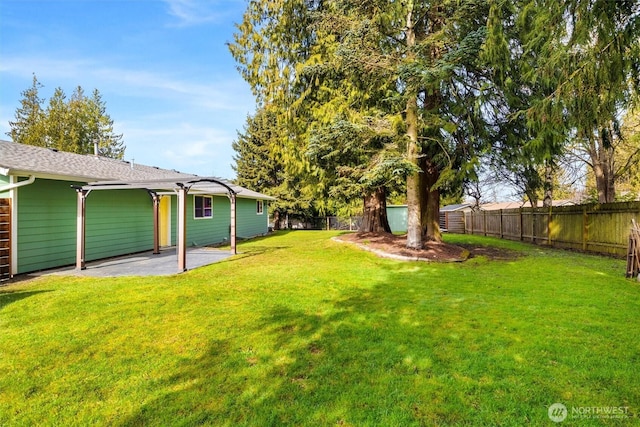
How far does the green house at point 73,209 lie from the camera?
713 centimetres

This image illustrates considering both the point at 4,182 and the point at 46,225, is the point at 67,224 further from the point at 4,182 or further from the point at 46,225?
the point at 4,182

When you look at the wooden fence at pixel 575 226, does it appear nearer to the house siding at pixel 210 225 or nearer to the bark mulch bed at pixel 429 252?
the bark mulch bed at pixel 429 252

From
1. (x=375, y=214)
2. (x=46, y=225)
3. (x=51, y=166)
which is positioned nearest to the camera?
(x=46, y=225)

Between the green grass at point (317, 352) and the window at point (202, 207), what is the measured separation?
786 centimetres

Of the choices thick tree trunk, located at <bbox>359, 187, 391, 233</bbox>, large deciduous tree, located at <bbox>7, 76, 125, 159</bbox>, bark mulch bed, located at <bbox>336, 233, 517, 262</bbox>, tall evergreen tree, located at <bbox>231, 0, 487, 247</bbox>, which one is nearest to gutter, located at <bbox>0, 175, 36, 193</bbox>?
tall evergreen tree, located at <bbox>231, 0, 487, 247</bbox>

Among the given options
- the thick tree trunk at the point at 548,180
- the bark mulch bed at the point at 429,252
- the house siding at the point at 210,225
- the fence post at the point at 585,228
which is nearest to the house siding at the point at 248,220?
the house siding at the point at 210,225

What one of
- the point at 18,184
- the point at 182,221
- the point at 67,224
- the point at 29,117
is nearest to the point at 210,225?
the point at 67,224

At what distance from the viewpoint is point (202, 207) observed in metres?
14.4

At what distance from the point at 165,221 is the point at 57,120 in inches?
875

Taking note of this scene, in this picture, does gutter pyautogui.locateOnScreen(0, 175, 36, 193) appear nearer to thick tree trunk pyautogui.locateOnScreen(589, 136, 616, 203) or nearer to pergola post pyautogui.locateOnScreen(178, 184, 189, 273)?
pergola post pyautogui.locateOnScreen(178, 184, 189, 273)

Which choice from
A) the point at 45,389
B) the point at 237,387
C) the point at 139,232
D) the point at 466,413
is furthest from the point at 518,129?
Result: the point at 139,232

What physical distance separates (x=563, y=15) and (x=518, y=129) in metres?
6.25

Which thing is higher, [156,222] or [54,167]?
[54,167]

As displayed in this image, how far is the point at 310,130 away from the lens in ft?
34.9
